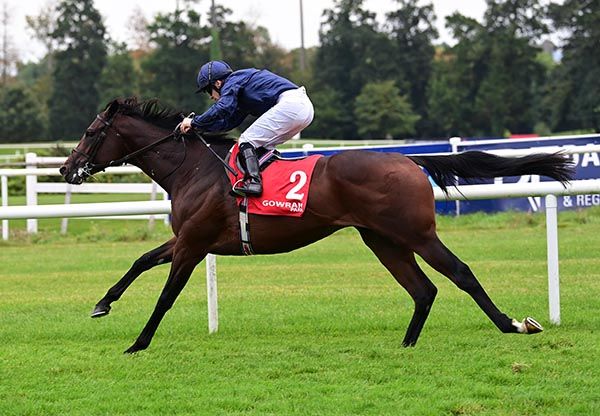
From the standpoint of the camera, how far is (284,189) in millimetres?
6504

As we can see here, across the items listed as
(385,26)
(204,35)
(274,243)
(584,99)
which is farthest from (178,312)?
(385,26)

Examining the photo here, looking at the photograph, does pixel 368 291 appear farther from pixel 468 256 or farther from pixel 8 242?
pixel 8 242

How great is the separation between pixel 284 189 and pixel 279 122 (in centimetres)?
52

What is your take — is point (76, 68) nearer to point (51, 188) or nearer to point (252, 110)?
point (51, 188)

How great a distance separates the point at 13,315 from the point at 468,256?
549cm

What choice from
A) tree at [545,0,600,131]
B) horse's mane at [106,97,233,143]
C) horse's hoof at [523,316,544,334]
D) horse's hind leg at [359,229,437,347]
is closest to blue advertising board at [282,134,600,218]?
horse's mane at [106,97,233,143]

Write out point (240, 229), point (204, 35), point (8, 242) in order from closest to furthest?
point (240, 229) → point (8, 242) → point (204, 35)

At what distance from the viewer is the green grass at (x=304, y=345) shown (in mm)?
5012

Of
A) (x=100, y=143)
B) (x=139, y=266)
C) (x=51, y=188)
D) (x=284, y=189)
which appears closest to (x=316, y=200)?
(x=284, y=189)

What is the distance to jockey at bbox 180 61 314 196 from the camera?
6.61 meters

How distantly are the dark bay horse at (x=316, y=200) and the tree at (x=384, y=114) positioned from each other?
5387 centimetres

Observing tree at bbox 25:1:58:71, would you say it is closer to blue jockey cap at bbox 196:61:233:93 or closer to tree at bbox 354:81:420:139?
tree at bbox 354:81:420:139

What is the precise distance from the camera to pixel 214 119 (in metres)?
6.68

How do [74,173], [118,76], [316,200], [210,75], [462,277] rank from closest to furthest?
[462,277] → [316,200] → [210,75] → [74,173] → [118,76]
